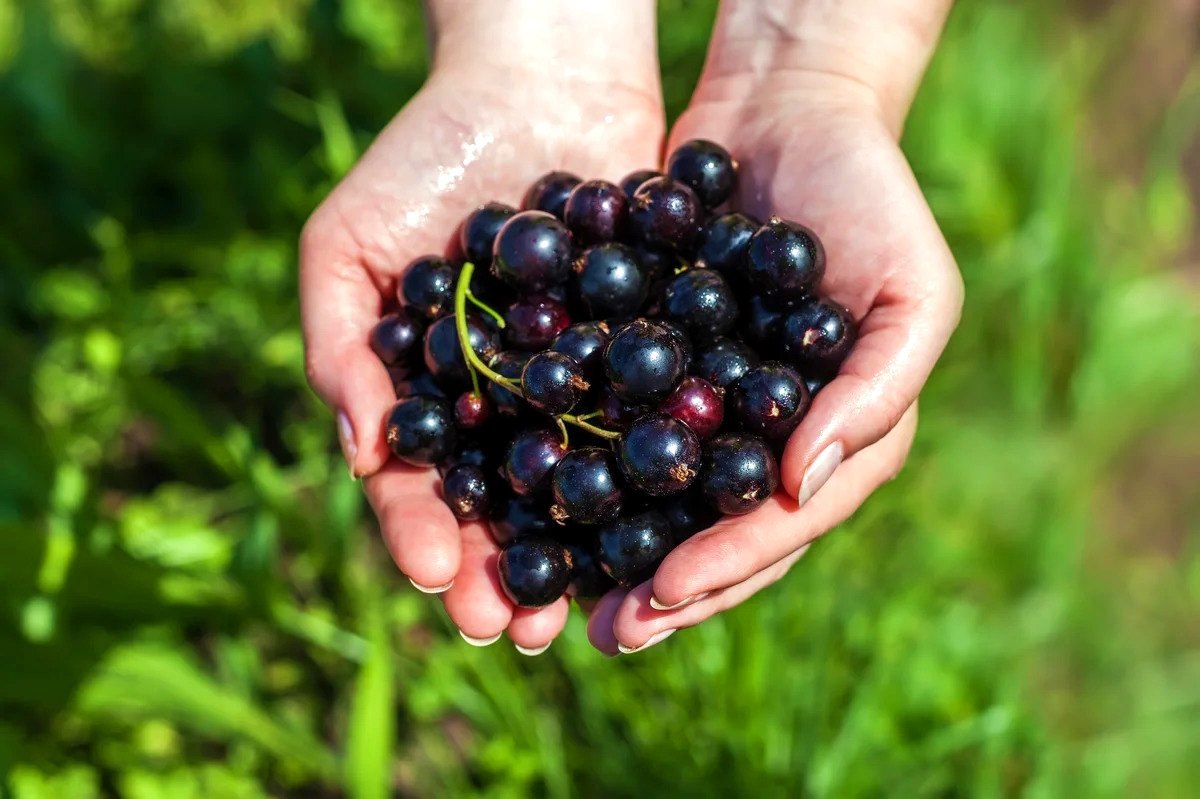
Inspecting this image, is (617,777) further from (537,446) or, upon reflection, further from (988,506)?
(988,506)

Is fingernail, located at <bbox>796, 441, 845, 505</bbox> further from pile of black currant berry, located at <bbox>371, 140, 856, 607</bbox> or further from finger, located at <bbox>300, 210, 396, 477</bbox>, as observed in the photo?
finger, located at <bbox>300, 210, 396, 477</bbox>

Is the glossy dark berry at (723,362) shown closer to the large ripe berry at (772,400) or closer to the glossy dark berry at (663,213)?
the large ripe berry at (772,400)

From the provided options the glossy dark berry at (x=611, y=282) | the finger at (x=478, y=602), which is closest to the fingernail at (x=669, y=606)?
the finger at (x=478, y=602)

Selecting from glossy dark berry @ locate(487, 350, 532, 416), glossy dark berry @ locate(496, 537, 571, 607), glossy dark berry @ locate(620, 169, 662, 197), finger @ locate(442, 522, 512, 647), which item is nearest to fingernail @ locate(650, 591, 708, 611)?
glossy dark berry @ locate(496, 537, 571, 607)

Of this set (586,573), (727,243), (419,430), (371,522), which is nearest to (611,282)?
(727,243)

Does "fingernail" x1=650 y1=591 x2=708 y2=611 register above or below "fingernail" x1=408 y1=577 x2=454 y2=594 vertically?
above
